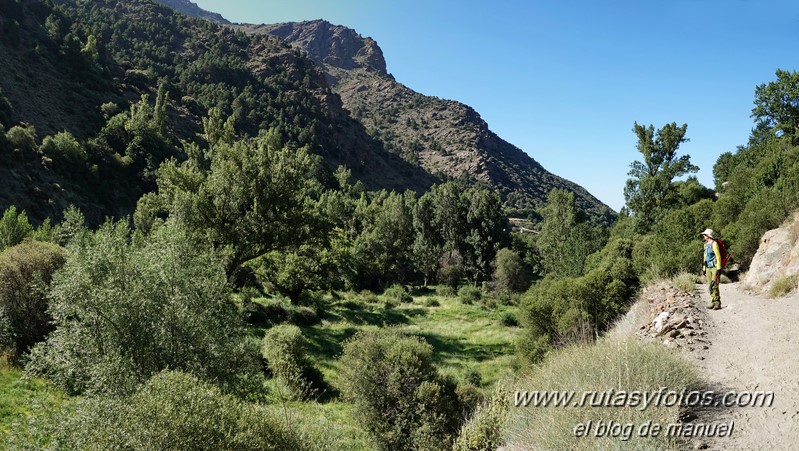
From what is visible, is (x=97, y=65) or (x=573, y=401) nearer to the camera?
(x=573, y=401)

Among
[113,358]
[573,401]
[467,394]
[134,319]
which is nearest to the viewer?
[573,401]

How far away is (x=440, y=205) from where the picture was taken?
65.5 meters

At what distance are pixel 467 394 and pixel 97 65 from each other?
115m

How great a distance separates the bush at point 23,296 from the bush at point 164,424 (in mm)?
9739

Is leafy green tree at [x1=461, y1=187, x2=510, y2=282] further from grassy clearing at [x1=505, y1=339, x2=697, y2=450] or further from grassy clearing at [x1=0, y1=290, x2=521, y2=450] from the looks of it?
grassy clearing at [x1=505, y1=339, x2=697, y2=450]

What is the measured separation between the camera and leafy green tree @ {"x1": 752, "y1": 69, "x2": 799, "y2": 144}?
1221 inches

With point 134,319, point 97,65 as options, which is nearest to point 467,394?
point 134,319

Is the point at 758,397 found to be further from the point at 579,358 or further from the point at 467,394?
the point at 467,394

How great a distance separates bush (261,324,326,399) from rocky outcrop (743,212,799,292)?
647 inches

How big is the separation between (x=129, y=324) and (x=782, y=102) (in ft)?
147

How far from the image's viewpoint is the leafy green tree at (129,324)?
10.1 m

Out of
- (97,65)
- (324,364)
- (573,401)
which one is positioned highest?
(97,65)

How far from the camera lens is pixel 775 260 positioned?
1380cm

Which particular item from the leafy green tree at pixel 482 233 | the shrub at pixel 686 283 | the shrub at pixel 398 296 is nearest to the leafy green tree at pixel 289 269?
the shrub at pixel 398 296
